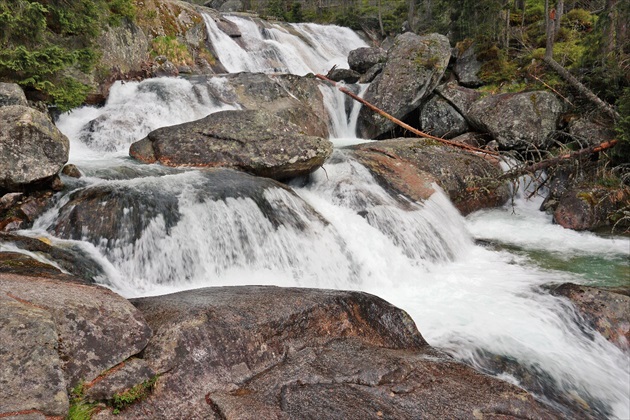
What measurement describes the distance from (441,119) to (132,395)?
48.3 ft

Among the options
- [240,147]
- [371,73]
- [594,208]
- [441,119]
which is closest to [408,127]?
[441,119]

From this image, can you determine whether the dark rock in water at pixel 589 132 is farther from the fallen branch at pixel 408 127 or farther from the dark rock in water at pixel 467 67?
the dark rock in water at pixel 467 67

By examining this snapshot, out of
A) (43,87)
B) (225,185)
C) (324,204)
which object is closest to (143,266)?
(225,185)

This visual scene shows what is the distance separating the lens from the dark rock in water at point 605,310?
18.2 feet

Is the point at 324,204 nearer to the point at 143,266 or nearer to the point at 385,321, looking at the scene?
the point at 143,266

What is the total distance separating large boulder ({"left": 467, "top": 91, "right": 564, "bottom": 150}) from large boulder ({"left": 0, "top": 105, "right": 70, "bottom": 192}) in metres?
12.7

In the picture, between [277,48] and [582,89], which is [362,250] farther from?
[277,48]

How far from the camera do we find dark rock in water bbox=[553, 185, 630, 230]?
9906mm

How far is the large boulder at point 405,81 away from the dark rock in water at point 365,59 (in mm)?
4098

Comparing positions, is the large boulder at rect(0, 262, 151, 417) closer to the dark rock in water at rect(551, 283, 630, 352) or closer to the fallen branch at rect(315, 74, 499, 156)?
the dark rock in water at rect(551, 283, 630, 352)

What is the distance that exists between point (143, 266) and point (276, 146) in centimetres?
445

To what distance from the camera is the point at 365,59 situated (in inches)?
808

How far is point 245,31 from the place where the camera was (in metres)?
25.0

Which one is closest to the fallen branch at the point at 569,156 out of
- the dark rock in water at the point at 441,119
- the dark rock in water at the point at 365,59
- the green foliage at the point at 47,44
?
Result: the dark rock in water at the point at 441,119
